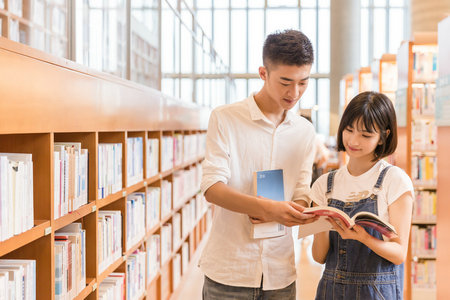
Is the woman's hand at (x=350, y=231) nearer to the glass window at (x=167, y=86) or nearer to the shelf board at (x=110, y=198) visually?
the shelf board at (x=110, y=198)

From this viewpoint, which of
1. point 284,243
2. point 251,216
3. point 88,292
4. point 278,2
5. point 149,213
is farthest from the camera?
point 278,2

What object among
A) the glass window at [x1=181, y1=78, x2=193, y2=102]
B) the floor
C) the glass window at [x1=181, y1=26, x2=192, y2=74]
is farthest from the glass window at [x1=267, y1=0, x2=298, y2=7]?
the floor

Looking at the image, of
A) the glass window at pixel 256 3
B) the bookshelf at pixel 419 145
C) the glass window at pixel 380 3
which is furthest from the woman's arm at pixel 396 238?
the glass window at pixel 380 3

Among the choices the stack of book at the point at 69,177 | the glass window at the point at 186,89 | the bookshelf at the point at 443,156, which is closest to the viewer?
the stack of book at the point at 69,177

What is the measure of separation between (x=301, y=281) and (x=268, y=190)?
3.82m

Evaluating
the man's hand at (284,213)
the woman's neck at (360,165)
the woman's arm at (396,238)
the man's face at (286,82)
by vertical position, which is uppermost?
the man's face at (286,82)

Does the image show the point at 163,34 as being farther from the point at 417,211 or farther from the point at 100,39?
the point at 417,211

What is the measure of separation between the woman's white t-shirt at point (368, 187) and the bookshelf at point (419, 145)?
278 cm

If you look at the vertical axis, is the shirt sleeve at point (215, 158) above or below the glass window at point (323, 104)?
below

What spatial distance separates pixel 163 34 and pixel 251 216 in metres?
3.46

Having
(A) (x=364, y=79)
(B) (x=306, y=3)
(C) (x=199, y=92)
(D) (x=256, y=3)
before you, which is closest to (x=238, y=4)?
(D) (x=256, y=3)

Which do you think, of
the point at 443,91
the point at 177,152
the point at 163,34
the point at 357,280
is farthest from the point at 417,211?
the point at 357,280

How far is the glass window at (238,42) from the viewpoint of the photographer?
17.9m

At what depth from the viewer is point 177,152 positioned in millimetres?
5141
